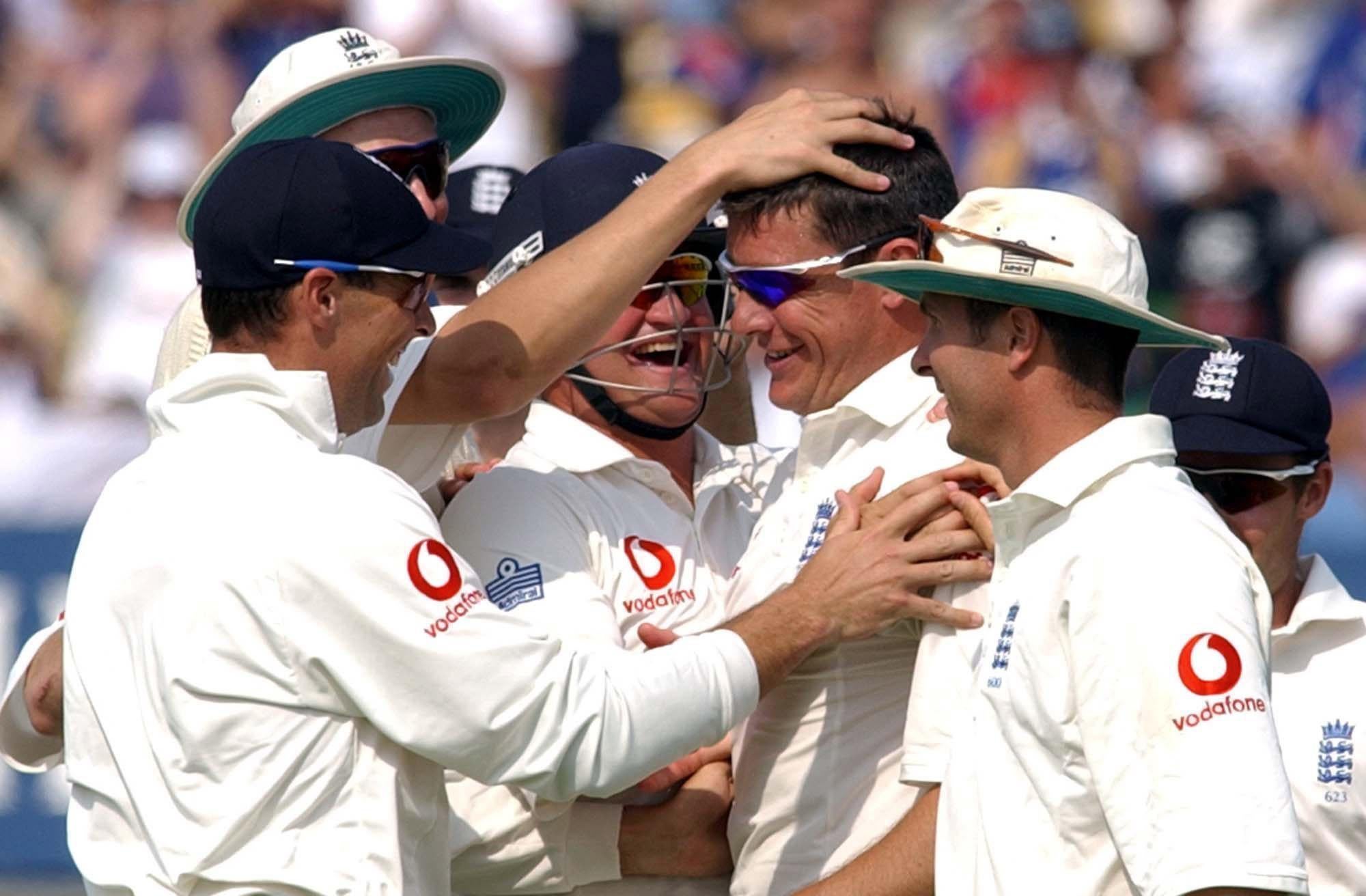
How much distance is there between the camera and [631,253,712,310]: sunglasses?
173 inches

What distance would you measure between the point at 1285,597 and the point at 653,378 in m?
1.51

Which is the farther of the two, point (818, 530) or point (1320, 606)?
point (1320, 606)

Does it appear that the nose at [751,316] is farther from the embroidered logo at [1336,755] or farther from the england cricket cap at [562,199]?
the embroidered logo at [1336,755]

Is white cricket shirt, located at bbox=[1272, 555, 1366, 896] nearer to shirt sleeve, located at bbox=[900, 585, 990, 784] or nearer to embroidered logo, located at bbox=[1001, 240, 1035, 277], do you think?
shirt sleeve, located at bbox=[900, 585, 990, 784]

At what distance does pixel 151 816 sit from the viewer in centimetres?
324

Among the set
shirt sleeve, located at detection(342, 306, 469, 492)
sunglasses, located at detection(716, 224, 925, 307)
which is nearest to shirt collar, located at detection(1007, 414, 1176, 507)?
sunglasses, located at detection(716, 224, 925, 307)

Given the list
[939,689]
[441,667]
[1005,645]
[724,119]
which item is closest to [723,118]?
[724,119]

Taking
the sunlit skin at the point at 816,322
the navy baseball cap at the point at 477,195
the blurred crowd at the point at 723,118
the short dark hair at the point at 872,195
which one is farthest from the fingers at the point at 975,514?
the blurred crowd at the point at 723,118

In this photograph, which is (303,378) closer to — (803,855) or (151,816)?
(151,816)

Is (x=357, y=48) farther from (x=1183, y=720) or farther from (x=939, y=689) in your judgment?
(x=1183, y=720)

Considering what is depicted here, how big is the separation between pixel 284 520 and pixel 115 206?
23.8ft

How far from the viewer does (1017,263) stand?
10.4 feet

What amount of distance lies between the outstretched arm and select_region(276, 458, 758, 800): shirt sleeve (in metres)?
0.77

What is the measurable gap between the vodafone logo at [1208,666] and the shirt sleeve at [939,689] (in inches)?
26.1
